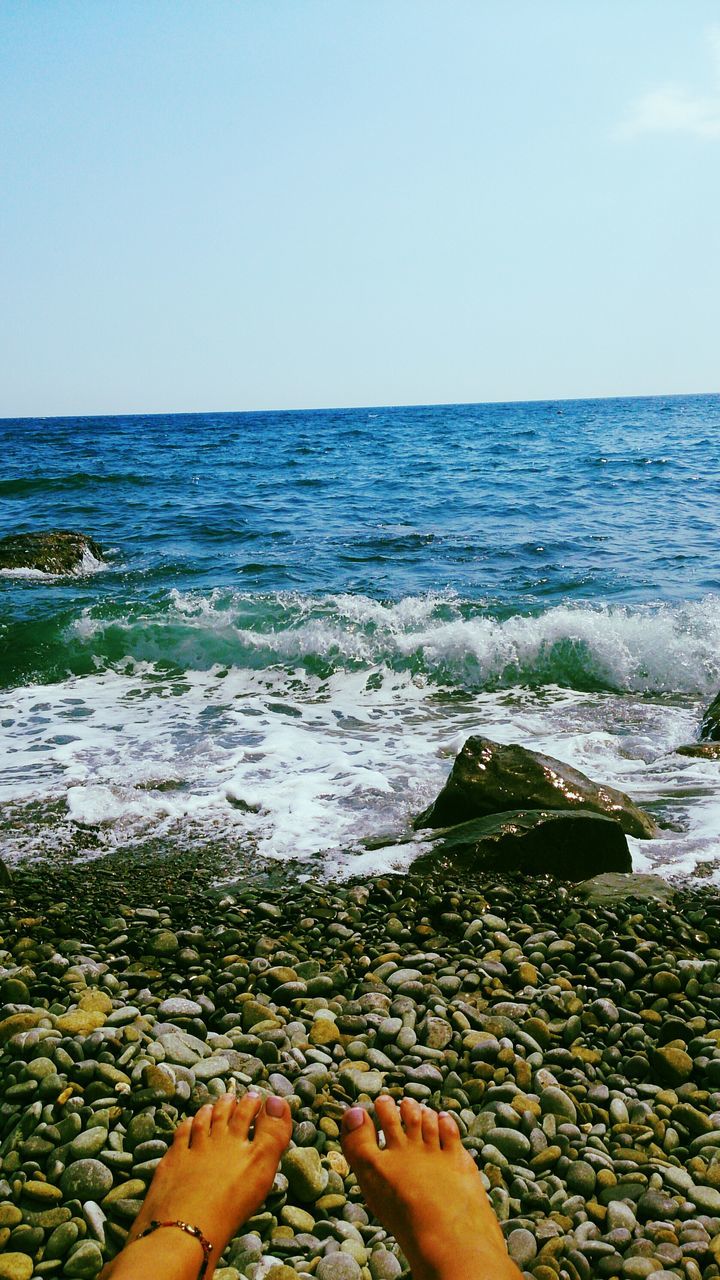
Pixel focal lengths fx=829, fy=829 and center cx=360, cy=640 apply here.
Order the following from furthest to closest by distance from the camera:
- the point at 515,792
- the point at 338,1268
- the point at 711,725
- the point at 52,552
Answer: the point at 52,552, the point at 711,725, the point at 515,792, the point at 338,1268

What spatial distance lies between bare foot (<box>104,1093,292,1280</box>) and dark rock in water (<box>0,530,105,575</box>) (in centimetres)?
1081

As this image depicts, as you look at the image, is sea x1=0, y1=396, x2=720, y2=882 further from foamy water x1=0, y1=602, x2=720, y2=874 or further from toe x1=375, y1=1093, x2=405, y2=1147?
toe x1=375, y1=1093, x2=405, y2=1147

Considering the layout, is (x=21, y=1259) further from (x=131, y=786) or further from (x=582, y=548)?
(x=582, y=548)

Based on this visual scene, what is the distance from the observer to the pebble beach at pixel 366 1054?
2057 millimetres

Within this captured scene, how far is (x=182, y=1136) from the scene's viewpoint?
2.35 meters

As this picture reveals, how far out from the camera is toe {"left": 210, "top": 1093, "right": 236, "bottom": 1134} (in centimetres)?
238

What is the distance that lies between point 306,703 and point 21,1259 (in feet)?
19.5

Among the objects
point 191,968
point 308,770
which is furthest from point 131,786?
point 191,968

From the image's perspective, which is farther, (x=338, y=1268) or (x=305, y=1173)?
(x=305, y=1173)

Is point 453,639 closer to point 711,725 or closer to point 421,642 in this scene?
point 421,642

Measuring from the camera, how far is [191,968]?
10.4 feet

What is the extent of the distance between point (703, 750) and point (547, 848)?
2.45 m

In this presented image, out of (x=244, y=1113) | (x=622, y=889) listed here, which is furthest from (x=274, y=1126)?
(x=622, y=889)

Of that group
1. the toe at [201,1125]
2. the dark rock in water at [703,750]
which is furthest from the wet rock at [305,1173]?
the dark rock in water at [703,750]
